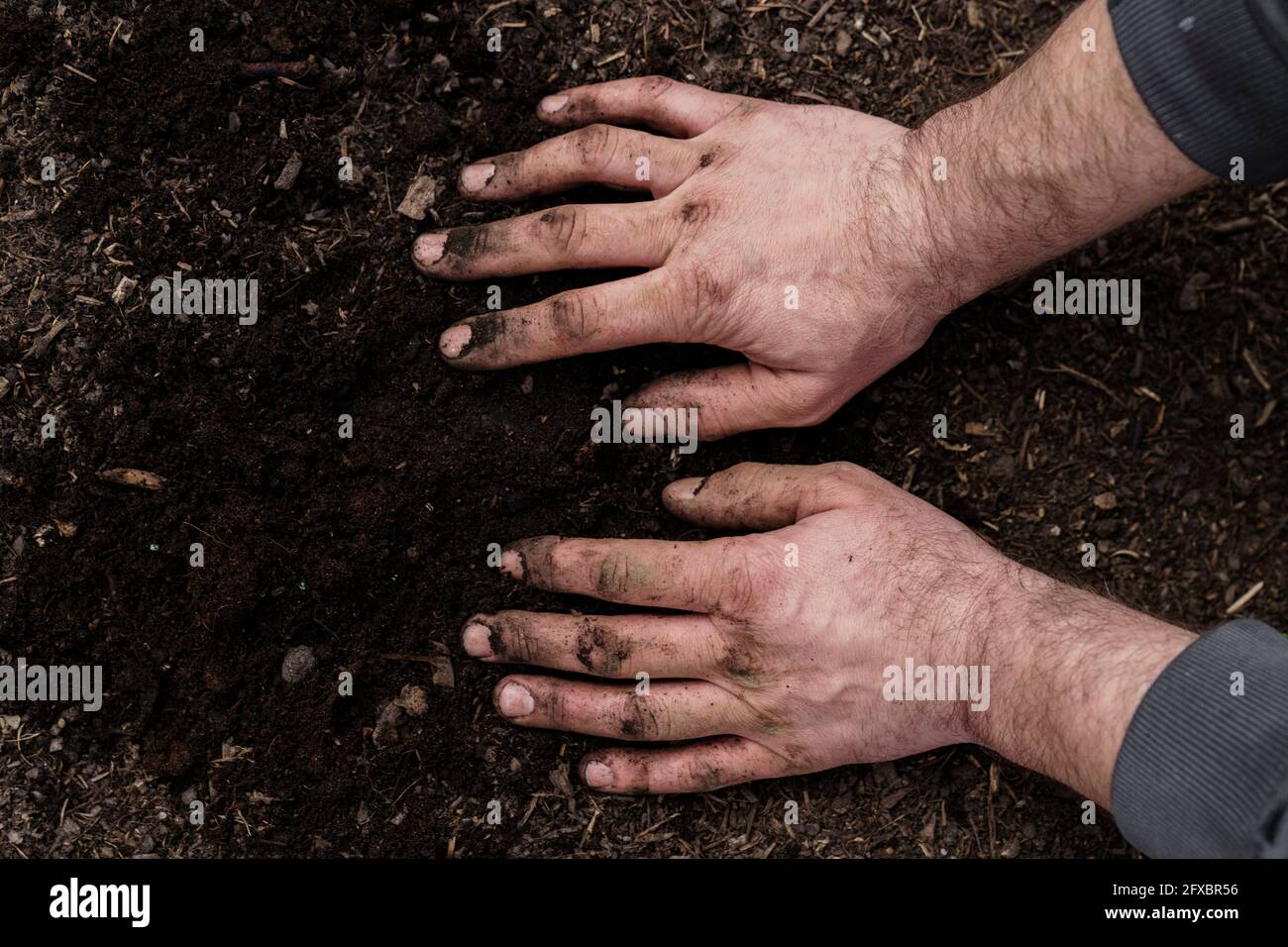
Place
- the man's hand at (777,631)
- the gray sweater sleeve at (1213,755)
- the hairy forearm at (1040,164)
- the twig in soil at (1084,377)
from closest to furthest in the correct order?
the gray sweater sleeve at (1213,755)
the hairy forearm at (1040,164)
the man's hand at (777,631)
the twig in soil at (1084,377)

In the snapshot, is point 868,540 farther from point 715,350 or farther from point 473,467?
point 473,467

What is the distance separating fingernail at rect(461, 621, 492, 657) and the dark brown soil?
4cm

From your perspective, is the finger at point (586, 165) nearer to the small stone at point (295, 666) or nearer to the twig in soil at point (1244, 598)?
the small stone at point (295, 666)

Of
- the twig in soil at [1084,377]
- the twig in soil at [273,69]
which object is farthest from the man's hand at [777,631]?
the twig in soil at [273,69]

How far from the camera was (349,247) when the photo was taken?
6.89 ft

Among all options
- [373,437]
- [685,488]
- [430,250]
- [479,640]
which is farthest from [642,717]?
[430,250]

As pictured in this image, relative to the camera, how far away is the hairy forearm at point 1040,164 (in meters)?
1.79

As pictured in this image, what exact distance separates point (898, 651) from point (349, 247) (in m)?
1.50

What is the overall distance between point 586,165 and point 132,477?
3.95ft

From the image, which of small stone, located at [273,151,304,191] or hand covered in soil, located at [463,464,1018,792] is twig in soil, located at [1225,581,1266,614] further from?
small stone, located at [273,151,304,191]

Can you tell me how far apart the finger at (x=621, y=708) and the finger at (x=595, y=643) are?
5 centimetres

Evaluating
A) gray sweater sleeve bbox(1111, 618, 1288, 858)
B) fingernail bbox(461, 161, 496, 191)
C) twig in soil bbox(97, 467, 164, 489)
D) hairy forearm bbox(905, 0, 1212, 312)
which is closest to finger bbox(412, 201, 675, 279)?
fingernail bbox(461, 161, 496, 191)

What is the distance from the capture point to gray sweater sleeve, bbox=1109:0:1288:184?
5.29ft

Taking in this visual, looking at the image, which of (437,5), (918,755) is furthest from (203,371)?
(918,755)
